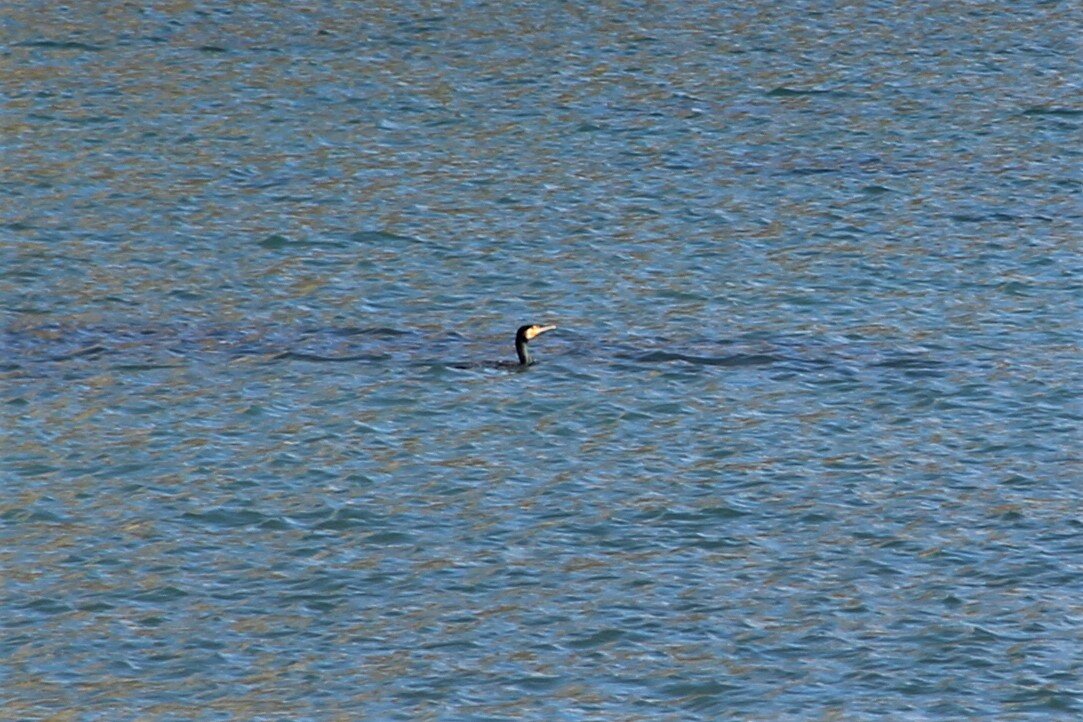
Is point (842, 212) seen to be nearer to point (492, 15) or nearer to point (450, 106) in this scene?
point (450, 106)

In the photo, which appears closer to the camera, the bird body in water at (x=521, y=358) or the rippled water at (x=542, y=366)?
the rippled water at (x=542, y=366)

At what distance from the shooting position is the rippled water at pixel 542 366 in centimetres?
1289

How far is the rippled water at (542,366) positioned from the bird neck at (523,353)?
0.35 m

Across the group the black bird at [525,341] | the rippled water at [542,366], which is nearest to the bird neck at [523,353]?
the black bird at [525,341]

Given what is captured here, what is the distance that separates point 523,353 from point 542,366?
23cm

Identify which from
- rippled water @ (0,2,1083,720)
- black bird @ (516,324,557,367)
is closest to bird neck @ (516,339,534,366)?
black bird @ (516,324,557,367)

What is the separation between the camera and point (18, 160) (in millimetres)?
23422

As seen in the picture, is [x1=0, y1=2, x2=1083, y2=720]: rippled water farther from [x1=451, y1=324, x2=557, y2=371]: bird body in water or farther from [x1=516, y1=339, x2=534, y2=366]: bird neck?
[x1=516, y1=339, x2=534, y2=366]: bird neck

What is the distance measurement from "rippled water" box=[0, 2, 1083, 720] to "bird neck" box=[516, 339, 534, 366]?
0.35m

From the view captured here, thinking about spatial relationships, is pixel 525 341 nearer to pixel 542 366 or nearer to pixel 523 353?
pixel 523 353

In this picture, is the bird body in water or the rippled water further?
the bird body in water

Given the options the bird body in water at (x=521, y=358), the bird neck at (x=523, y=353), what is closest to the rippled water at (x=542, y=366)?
the bird body in water at (x=521, y=358)

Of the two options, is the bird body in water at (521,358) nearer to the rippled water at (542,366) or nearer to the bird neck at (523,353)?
the bird neck at (523,353)

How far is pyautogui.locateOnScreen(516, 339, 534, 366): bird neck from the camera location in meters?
18.0
